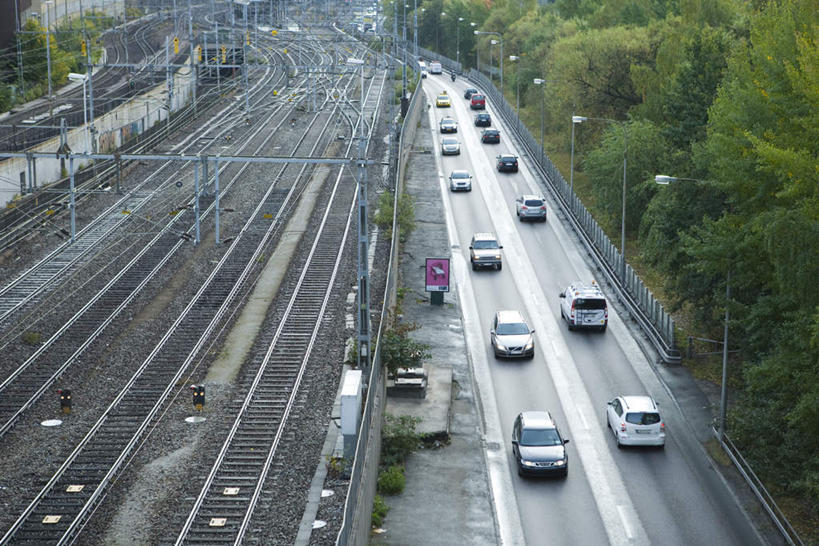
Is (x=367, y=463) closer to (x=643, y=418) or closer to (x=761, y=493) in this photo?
(x=643, y=418)

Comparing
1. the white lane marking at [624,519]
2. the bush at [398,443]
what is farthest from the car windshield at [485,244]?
the white lane marking at [624,519]

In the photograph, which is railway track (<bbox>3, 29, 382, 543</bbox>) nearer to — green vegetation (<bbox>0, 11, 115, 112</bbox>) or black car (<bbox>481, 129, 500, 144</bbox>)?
green vegetation (<bbox>0, 11, 115, 112</bbox>)

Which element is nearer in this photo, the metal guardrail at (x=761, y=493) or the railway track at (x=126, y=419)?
the metal guardrail at (x=761, y=493)

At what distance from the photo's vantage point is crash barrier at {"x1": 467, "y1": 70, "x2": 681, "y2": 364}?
1651 inches

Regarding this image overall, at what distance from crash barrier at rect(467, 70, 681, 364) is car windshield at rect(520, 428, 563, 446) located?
10.7 metres

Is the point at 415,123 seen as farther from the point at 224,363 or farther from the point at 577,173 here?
the point at 224,363

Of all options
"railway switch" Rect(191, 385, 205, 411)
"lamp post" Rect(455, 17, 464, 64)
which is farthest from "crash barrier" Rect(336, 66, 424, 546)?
"lamp post" Rect(455, 17, 464, 64)

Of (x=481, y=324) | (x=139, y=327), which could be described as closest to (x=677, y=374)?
(x=481, y=324)

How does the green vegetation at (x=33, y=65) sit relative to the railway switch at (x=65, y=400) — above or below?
above

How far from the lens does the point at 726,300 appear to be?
105 ft

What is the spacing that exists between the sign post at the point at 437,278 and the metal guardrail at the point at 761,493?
52.8 feet

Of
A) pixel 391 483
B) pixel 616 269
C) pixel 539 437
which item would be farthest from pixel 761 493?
pixel 616 269

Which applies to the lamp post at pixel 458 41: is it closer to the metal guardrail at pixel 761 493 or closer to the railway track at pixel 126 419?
the railway track at pixel 126 419

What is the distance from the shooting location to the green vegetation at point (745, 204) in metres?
29.3
